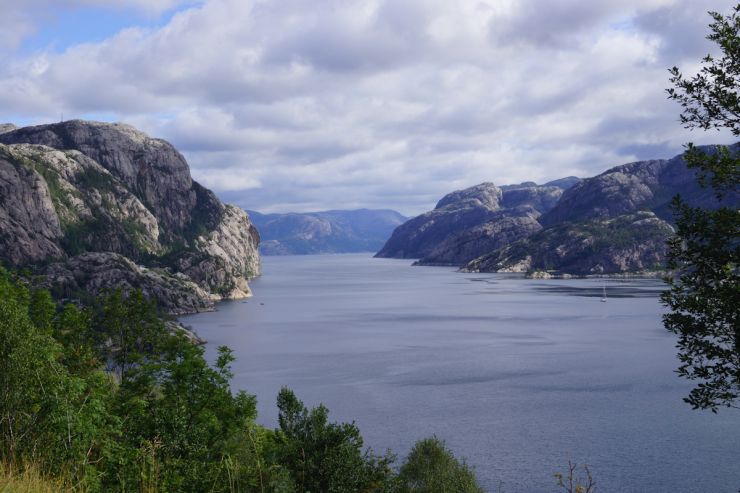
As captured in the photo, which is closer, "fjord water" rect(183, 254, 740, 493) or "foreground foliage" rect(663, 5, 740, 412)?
"foreground foliage" rect(663, 5, 740, 412)

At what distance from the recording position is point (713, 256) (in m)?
25.2

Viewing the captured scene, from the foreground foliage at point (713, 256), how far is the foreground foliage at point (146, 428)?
58.4ft

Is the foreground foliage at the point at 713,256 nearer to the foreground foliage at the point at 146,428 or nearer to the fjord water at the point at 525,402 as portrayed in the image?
the foreground foliage at the point at 146,428

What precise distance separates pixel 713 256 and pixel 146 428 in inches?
1164

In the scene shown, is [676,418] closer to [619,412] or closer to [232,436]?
[619,412]

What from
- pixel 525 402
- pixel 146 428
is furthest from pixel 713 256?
pixel 525 402

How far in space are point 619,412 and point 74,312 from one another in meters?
87.4

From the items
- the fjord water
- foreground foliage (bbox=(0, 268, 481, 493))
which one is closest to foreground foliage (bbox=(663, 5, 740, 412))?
foreground foliage (bbox=(0, 268, 481, 493))

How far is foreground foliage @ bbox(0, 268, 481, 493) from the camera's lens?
16234 mm

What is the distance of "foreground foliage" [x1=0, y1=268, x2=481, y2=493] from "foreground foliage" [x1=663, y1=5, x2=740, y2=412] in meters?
17.8

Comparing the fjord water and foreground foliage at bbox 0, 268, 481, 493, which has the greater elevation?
foreground foliage at bbox 0, 268, 481, 493

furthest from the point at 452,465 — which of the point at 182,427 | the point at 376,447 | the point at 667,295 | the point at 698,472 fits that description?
the point at 667,295

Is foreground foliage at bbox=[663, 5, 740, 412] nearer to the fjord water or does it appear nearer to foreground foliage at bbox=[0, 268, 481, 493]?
foreground foliage at bbox=[0, 268, 481, 493]

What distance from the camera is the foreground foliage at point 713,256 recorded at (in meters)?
24.5
